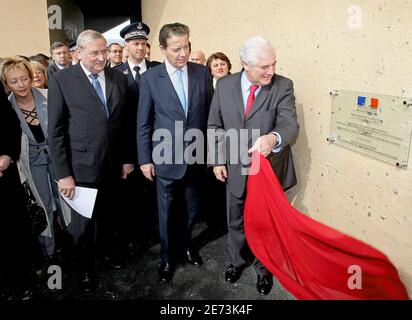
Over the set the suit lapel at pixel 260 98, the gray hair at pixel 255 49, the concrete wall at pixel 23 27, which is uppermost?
the concrete wall at pixel 23 27

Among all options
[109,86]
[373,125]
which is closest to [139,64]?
[109,86]

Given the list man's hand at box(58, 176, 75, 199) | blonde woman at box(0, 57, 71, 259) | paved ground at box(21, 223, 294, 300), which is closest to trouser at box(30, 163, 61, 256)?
blonde woman at box(0, 57, 71, 259)

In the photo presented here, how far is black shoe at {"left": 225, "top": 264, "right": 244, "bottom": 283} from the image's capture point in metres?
2.56

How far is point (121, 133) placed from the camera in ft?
8.38

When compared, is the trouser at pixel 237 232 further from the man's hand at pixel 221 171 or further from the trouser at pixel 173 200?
the trouser at pixel 173 200

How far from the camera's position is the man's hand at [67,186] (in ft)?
7.79

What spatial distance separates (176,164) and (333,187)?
3.58 feet

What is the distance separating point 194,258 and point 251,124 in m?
1.22

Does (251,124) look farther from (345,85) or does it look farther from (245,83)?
(345,85)

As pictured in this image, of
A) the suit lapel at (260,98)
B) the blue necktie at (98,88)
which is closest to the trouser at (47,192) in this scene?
the blue necktie at (98,88)

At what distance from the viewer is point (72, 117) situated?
235 cm

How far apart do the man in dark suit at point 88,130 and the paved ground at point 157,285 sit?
141 millimetres

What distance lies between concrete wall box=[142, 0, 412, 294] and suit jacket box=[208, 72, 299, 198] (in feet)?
0.79

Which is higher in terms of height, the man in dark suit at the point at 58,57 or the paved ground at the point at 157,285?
the man in dark suit at the point at 58,57
